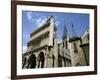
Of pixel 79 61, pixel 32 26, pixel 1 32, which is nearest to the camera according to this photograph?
pixel 1 32

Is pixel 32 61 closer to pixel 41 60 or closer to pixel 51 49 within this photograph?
pixel 41 60

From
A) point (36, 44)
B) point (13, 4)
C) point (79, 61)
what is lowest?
point (79, 61)

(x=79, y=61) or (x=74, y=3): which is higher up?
(x=74, y=3)

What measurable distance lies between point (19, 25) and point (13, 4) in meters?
0.18

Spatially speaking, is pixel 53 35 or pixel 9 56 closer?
pixel 9 56

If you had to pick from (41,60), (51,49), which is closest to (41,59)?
(41,60)

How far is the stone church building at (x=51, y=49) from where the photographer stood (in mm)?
1756

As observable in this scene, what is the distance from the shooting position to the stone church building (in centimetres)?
176

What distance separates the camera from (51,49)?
5.91ft

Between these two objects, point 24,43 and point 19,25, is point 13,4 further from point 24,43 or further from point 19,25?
point 24,43

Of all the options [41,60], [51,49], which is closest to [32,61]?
[41,60]

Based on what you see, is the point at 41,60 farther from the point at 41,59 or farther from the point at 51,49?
the point at 51,49

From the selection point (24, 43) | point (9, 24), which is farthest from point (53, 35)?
point (9, 24)

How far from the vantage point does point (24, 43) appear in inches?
68.0
